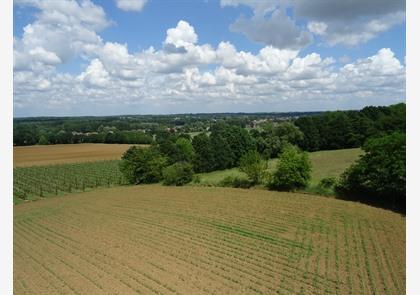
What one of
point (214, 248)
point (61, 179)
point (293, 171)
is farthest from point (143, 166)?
point (214, 248)

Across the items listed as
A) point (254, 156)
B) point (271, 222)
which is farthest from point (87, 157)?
point (271, 222)

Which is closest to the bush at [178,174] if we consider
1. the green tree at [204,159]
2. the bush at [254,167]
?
the green tree at [204,159]

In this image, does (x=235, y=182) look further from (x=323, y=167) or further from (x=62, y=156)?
(x=62, y=156)

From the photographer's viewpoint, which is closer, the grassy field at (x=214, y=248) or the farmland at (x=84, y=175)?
the grassy field at (x=214, y=248)

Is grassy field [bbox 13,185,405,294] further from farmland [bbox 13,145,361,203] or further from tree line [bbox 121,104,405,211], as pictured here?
farmland [bbox 13,145,361,203]

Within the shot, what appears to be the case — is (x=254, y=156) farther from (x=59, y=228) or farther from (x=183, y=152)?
(x=59, y=228)

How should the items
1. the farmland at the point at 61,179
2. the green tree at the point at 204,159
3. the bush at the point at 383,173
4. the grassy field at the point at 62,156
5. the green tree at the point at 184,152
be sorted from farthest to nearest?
the grassy field at the point at 62,156 → the green tree at the point at 204,159 → the green tree at the point at 184,152 → the farmland at the point at 61,179 → the bush at the point at 383,173

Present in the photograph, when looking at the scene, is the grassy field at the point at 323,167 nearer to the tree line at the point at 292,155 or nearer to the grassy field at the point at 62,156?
the tree line at the point at 292,155
